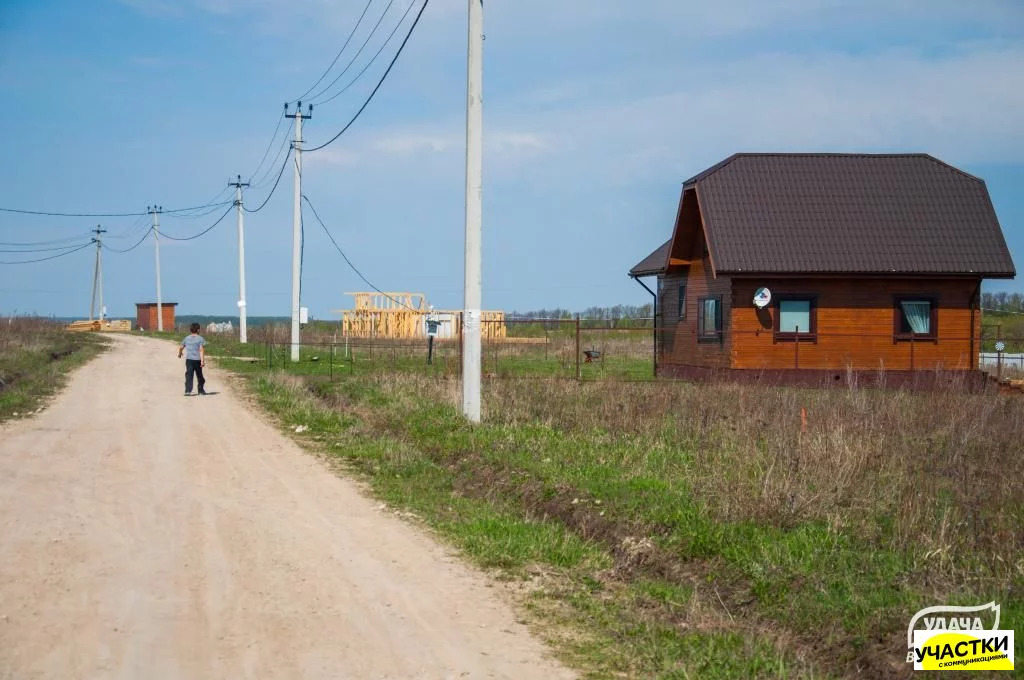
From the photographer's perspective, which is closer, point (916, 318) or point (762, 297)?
point (762, 297)

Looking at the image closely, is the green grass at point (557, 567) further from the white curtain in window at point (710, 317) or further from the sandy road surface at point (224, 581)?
the white curtain in window at point (710, 317)

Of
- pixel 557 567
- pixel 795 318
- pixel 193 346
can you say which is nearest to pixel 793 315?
pixel 795 318

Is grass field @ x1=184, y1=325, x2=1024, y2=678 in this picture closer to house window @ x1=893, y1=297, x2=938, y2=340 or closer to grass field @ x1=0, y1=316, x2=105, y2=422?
grass field @ x1=0, y1=316, x2=105, y2=422

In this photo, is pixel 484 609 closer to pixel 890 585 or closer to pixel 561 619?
pixel 561 619

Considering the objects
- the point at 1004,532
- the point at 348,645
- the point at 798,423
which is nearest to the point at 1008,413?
the point at 798,423

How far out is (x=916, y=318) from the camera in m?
28.3

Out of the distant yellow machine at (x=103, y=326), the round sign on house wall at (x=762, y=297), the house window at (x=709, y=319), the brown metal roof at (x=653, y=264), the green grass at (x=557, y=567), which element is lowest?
the green grass at (x=557, y=567)

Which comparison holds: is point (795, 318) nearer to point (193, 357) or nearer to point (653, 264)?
point (653, 264)

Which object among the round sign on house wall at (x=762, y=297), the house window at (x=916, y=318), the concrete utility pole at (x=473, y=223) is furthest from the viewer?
the house window at (x=916, y=318)

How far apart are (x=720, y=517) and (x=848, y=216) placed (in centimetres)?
2148

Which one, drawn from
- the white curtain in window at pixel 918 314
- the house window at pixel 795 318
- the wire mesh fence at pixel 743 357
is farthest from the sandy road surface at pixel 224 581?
the white curtain in window at pixel 918 314

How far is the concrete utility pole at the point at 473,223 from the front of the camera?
16.7 m

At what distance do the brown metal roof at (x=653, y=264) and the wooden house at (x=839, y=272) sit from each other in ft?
12.8

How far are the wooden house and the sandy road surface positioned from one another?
16819 millimetres
